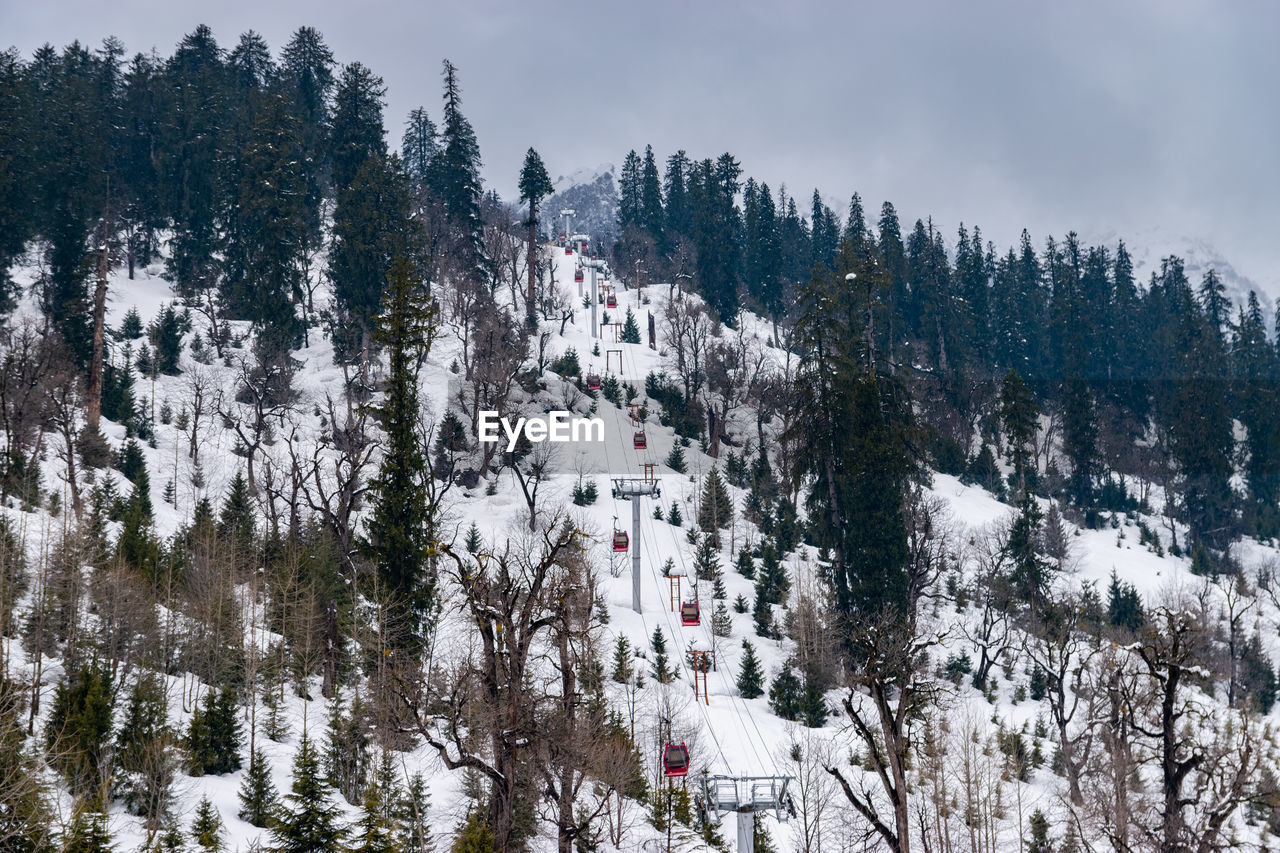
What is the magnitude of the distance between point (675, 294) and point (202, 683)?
6562 centimetres

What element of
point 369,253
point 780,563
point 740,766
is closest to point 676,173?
point 369,253

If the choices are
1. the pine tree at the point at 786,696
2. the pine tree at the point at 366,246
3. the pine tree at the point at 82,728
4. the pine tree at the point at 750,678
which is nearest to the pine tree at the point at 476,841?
the pine tree at the point at 82,728

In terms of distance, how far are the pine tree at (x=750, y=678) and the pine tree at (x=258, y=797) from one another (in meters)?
20.4

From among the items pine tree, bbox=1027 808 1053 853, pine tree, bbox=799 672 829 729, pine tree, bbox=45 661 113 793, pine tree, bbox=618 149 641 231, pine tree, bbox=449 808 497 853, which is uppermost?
pine tree, bbox=618 149 641 231

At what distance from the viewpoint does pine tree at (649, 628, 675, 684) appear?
35500mm

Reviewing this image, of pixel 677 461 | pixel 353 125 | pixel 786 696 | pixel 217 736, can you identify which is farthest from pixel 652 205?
pixel 217 736

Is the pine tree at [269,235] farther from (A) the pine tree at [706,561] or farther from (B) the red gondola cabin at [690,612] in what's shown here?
(B) the red gondola cabin at [690,612]

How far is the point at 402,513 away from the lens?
3278 centimetres

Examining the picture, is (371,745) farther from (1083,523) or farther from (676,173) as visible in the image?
(676,173)

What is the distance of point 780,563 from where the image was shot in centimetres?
4609

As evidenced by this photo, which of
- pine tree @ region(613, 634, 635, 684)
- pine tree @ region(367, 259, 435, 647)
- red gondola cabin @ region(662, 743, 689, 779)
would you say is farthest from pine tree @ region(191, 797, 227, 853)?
pine tree @ region(613, 634, 635, 684)

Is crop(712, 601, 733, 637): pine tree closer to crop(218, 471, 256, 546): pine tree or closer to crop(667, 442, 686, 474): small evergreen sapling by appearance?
crop(667, 442, 686, 474): small evergreen sapling

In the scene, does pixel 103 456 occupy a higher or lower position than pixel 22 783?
higher

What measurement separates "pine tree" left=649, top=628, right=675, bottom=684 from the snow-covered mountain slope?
37cm
